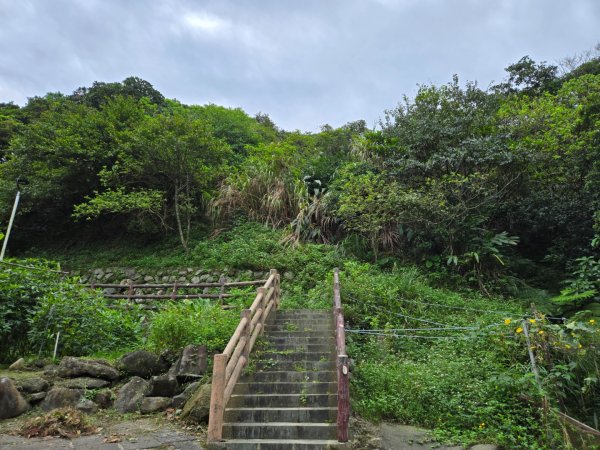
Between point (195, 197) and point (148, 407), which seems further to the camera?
point (195, 197)

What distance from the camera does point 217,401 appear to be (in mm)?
5512

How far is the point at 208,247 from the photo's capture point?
50.1ft

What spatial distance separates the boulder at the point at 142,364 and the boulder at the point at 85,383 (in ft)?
1.46

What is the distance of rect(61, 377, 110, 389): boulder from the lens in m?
6.92

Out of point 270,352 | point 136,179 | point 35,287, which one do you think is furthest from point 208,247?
point 270,352

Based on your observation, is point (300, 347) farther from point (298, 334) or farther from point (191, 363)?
point (191, 363)

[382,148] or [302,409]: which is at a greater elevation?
[382,148]

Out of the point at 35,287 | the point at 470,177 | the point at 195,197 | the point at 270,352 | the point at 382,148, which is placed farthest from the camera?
the point at 195,197

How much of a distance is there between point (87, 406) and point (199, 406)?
1.89m

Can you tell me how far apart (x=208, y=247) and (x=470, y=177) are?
372 inches

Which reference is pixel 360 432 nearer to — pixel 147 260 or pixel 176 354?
pixel 176 354

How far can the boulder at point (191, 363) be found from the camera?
713cm

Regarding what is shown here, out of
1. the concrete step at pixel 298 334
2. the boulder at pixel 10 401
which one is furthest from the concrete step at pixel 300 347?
the boulder at pixel 10 401

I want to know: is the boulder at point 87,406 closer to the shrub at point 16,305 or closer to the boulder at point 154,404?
the boulder at point 154,404
